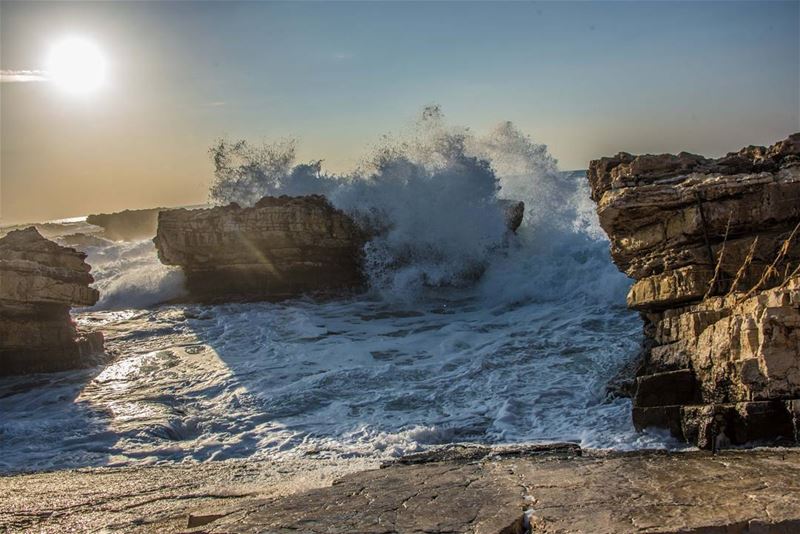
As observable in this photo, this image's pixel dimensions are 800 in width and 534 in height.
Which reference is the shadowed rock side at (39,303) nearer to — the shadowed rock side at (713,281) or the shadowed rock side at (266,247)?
the shadowed rock side at (266,247)

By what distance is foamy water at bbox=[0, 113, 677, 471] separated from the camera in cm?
759

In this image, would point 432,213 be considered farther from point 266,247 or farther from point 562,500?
point 562,500

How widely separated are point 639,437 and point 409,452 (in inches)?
83.0

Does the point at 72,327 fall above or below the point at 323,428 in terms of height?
above

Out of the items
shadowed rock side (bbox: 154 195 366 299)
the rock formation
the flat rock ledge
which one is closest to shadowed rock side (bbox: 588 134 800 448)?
the flat rock ledge

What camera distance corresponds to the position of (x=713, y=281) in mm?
6637

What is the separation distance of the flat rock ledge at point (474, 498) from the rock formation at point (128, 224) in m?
31.7

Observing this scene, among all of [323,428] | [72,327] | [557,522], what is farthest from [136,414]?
[557,522]

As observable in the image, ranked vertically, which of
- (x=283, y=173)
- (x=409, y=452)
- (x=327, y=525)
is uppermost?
(x=283, y=173)

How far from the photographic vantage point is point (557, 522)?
11.7 feet

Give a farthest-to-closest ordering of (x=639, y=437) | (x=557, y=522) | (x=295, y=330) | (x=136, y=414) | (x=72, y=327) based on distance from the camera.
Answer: (x=295, y=330) → (x=72, y=327) → (x=136, y=414) → (x=639, y=437) → (x=557, y=522)

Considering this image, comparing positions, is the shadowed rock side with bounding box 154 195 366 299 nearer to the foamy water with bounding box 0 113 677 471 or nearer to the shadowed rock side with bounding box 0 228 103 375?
the foamy water with bounding box 0 113 677 471

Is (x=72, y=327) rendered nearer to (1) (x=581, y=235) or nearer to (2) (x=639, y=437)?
(2) (x=639, y=437)

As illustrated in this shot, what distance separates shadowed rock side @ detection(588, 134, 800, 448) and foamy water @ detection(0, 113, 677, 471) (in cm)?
67
